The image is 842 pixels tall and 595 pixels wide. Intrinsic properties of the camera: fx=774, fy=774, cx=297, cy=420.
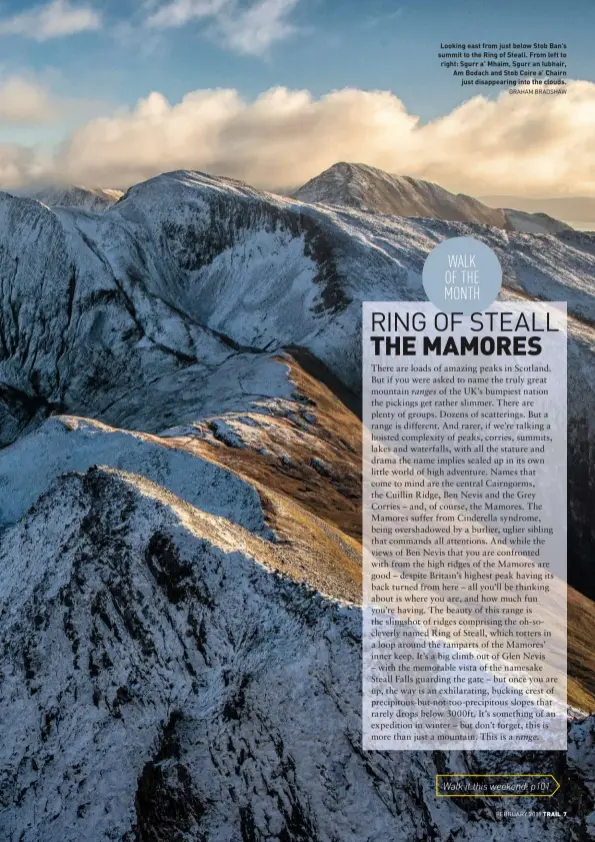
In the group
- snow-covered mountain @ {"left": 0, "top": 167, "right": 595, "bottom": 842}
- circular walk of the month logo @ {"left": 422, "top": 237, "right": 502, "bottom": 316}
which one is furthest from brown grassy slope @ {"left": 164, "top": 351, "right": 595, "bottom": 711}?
circular walk of the month logo @ {"left": 422, "top": 237, "right": 502, "bottom": 316}

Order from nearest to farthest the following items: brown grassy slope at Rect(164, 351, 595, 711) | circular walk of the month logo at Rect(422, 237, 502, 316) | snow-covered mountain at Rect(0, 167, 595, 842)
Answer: snow-covered mountain at Rect(0, 167, 595, 842), circular walk of the month logo at Rect(422, 237, 502, 316), brown grassy slope at Rect(164, 351, 595, 711)

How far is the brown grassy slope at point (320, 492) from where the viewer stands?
121 ft

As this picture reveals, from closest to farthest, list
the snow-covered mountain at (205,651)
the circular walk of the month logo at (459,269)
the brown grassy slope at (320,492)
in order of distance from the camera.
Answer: the snow-covered mountain at (205,651) < the circular walk of the month logo at (459,269) < the brown grassy slope at (320,492)

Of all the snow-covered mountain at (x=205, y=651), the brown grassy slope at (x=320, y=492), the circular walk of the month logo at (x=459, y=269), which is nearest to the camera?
the snow-covered mountain at (x=205, y=651)

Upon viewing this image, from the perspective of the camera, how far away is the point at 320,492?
5816 centimetres

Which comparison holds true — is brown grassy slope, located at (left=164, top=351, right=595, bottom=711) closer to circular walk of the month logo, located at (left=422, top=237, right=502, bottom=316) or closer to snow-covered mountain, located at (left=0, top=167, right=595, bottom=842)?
snow-covered mountain, located at (left=0, top=167, right=595, bottom=842)

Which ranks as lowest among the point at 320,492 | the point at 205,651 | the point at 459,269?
the point at 205,651

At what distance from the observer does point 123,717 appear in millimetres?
30141

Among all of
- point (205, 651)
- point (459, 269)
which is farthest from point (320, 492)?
point (205, 651)

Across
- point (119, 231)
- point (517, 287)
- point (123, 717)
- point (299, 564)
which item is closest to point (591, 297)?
point (517, 287)

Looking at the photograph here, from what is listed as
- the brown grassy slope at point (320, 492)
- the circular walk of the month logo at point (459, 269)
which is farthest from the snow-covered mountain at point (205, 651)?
the circular walk of the month logo at point (459, 269)

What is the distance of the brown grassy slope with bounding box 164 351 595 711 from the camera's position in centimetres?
3686

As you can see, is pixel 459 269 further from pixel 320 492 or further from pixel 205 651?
pixel 320 492

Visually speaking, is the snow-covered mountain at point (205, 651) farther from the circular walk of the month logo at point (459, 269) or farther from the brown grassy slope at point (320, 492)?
the circular walk of the month logo at point (459, 269)
